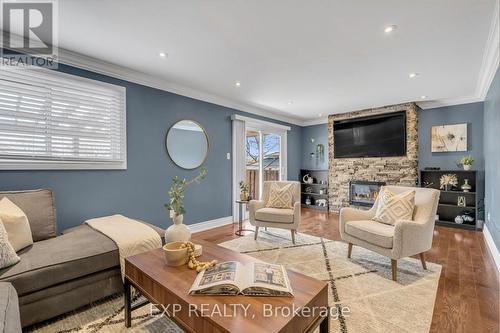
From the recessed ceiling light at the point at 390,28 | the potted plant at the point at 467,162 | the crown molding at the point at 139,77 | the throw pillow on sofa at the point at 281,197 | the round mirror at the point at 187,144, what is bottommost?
the throw pillow on sofa at the point at 281,197

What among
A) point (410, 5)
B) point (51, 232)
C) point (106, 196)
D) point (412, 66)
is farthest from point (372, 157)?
point (51, 232)

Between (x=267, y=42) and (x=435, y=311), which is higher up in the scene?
(x=267, y=42)

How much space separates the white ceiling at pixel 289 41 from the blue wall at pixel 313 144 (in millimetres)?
2483

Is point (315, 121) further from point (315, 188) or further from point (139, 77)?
point (139, 77)

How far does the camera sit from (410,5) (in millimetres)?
1827

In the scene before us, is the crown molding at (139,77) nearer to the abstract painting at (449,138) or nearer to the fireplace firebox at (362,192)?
the fireplace firebox at (362,192)

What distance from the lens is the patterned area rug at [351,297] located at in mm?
1577

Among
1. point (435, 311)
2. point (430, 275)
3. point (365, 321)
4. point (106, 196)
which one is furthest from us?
point (106, 196)

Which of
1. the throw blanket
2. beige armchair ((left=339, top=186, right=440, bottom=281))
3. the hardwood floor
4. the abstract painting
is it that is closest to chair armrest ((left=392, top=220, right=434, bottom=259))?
beige armchair ((left=339, top=186, right=440, bottom=281))

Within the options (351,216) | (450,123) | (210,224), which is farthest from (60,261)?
(450,123)

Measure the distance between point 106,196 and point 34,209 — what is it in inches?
32.3

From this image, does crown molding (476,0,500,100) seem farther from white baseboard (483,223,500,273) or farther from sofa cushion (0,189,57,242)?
sofa cushion (0,189,57,242)

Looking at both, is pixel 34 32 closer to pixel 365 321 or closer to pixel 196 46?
pixel 196 46

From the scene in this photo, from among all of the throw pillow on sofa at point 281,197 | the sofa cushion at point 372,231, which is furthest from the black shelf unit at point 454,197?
the throw pillow on sofa at point 281,197
